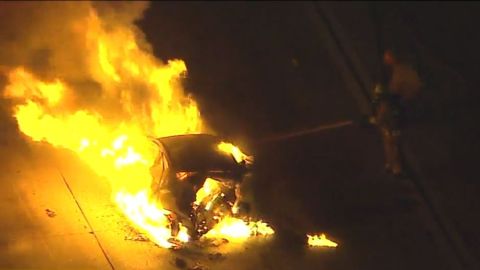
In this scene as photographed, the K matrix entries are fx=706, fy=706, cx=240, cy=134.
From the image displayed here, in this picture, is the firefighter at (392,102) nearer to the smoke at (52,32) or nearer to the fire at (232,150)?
the fire at (232,150)

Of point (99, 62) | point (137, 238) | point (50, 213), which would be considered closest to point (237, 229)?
point (137, 238)

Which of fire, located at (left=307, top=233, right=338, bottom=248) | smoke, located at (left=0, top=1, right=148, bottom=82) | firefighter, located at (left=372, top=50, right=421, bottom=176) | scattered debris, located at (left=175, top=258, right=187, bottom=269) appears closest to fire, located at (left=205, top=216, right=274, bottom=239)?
fire, located at (left=307, top=233, right=338, bottom=248)

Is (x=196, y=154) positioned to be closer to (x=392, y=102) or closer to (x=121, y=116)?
(x=121, y=116)

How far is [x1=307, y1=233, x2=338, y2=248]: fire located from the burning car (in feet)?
2.80

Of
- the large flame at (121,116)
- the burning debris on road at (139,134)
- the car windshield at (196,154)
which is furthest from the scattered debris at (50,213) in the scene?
the car windshield at (196,154)

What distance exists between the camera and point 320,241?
771 centimetres

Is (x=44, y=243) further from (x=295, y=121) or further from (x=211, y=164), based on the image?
(x=295, y=121)

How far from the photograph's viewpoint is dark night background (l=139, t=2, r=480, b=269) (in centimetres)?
807

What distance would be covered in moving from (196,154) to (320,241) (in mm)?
1660

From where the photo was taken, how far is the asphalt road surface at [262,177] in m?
7.11

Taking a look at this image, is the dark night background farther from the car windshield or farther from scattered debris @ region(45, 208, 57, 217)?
scattered debris @ region(45, 208, 57, 217)

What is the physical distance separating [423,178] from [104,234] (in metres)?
4.06

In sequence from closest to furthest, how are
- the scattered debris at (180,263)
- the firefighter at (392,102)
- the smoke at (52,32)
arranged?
1. the scattered debris at (180,263)
2. the firefighter at (392,102)
3. the smoke at (52,32)

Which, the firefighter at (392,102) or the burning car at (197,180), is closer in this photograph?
the burning car at (197,180)
